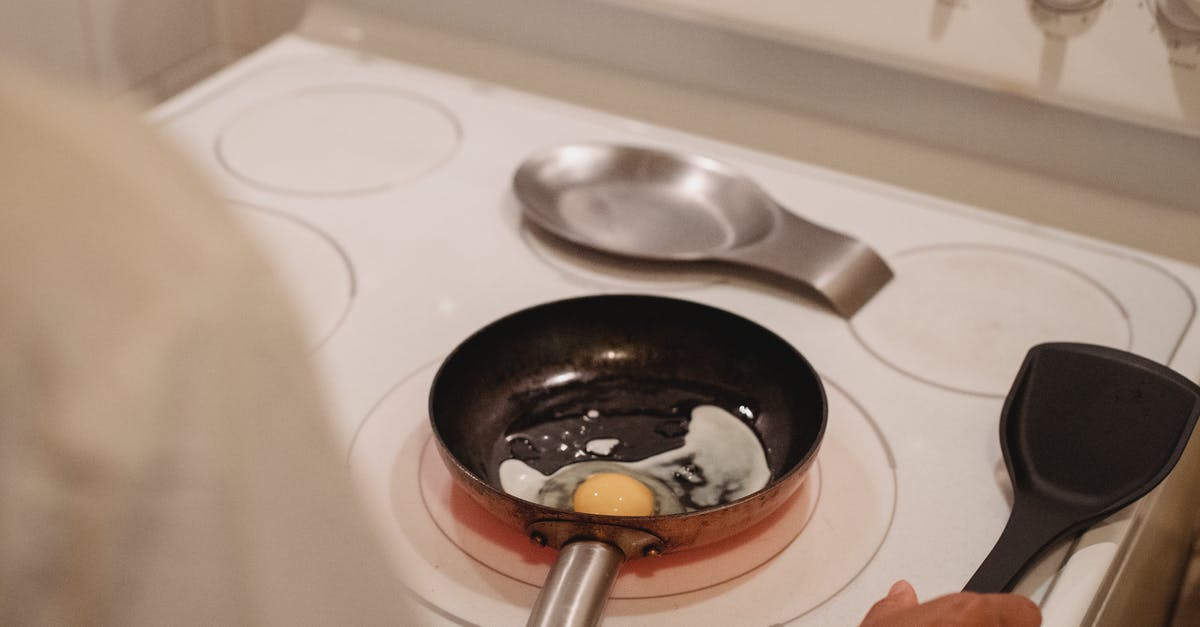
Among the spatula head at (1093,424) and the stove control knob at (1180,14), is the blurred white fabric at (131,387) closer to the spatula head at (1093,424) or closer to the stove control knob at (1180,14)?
the spatula head at (1093,424)

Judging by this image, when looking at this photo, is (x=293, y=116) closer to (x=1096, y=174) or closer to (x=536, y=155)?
(x=536, y=155)

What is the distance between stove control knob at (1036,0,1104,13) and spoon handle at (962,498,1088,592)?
1.09 feet

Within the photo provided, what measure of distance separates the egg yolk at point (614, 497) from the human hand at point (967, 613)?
12 centimetres

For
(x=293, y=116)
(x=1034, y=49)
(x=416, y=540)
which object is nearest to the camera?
(x=416, y=540)

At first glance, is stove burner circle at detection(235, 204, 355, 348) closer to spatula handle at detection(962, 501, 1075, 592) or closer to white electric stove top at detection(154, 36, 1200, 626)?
white electric stove top at detection(154, 36, 1200, 626)

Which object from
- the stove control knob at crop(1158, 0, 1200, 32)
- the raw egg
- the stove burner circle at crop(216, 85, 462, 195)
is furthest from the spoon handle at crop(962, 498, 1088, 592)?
the stove burner circle at crop(216, 85, 462, 195)

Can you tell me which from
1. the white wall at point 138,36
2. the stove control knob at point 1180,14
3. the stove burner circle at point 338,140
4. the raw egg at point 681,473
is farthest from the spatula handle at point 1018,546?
the white wall at point 138,36

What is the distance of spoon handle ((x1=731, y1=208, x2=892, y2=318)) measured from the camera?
651 mm

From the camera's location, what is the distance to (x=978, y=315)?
652mm

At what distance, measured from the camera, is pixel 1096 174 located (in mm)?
736

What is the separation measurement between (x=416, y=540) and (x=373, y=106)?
472mm

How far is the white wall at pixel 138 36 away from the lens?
87cm

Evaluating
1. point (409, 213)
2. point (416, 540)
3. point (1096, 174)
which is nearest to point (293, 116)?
point (409, 213)

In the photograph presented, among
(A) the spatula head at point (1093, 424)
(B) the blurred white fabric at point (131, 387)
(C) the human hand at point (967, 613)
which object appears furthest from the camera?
(A) the spatula head at point (1093, 424)
